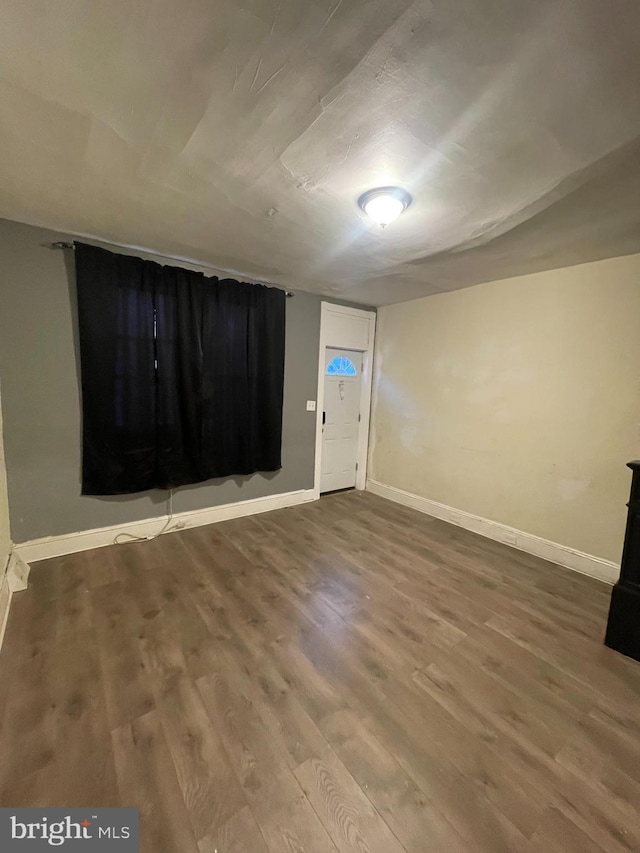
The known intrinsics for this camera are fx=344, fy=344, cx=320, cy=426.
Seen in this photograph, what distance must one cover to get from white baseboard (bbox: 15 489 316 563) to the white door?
56 centimetres

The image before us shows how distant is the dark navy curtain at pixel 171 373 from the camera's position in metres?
2.77

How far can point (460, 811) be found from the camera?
4.01 ft

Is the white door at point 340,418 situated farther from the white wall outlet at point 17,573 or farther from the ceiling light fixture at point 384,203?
the white wall outlet at point 17,573

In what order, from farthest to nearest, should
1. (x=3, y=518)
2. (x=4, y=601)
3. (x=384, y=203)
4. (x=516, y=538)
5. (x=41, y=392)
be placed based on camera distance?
(x=516, y=538)
(x=41, y=392)
(x=3, y=518)
(x=4, y=601)
(x=384, y=203)

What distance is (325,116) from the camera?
1.35m

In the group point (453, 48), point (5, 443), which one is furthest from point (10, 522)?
point (453, 48)

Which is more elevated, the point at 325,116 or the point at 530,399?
the point at 325,116

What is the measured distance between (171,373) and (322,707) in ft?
8.82

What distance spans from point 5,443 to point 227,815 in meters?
2.71

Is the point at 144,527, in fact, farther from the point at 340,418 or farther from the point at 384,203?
the point at 384,203

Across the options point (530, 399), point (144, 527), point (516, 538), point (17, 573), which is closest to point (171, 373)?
point (144, 527)

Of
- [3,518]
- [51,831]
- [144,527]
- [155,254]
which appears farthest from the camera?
[144,527]

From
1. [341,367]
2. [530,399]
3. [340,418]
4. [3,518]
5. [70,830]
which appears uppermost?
[341,367]

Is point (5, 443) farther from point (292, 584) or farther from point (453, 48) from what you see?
point (453, 48)
